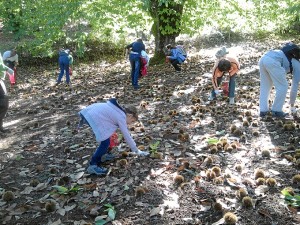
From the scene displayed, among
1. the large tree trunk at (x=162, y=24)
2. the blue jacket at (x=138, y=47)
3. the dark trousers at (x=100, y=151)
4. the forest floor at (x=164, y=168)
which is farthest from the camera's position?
the large tree trunk at (x=162, y=24)

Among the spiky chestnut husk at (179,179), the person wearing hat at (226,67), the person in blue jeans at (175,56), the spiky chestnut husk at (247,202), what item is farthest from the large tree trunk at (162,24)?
the spiky chestnut husk at (247,202)

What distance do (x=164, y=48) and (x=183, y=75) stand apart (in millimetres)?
3714

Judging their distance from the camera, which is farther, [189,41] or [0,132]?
[189,41]

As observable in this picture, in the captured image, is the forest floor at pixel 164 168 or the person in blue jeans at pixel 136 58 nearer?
the forest floor at pixel 164 168

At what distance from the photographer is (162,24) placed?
1596cm

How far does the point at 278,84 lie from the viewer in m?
6.90

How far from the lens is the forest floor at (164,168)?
407 cm

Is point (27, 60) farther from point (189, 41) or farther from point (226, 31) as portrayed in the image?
point (226, 31)

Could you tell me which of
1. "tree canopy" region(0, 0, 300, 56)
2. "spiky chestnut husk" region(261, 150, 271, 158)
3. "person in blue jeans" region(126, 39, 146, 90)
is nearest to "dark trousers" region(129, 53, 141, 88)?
"person in blue jeans" region(126, 39, 146, 90)

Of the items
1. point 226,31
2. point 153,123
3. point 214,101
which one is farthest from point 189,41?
point 153,123

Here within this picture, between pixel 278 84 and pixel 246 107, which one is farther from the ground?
pixel 278 84

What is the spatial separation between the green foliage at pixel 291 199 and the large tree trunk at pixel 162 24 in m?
12.0

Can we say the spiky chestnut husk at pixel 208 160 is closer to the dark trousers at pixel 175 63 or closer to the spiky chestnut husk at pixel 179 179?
the spiky chestnut husk at pixel 179 179

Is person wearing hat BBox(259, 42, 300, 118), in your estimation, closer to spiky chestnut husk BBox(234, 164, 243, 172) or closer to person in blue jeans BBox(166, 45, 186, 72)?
spiky chestnut husk BBox(234, 164, 243, 172)
